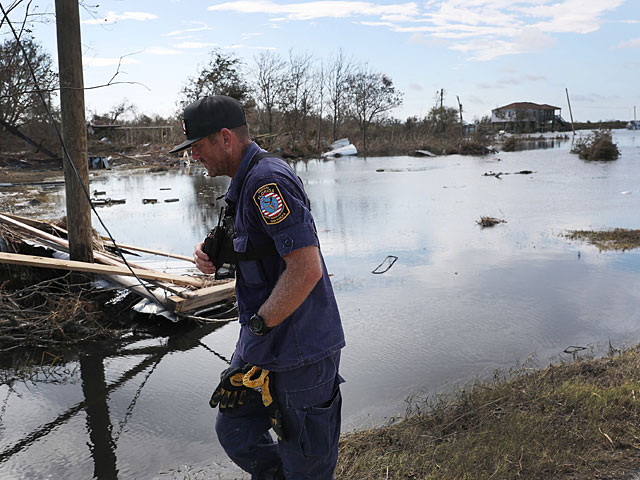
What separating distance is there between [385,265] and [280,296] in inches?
252

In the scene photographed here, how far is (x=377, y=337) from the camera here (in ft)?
18.6

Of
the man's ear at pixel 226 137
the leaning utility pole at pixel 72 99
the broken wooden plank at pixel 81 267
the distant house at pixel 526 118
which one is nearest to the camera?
the man's ear at pixel 226 137

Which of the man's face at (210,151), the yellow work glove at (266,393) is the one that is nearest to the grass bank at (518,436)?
the yellow work glove at (266,393)

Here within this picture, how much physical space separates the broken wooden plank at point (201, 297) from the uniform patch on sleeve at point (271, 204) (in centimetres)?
384

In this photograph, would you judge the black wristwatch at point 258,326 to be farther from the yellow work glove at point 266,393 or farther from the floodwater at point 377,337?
the floodwater at point 377,337

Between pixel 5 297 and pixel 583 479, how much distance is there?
16.8 ft

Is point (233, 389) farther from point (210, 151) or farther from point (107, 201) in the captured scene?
point (107, 201)

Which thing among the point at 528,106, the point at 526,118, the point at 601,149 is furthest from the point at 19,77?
the point at 528,106

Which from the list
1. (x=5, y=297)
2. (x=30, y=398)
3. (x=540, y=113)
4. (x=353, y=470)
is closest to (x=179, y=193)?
(x=5, y=297)

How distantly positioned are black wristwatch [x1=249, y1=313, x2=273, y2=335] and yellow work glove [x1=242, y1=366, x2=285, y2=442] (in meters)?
0.20

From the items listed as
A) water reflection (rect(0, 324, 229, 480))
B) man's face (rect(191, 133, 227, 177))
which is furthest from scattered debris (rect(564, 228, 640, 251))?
man's face (rect(191, 133, 227, 177))

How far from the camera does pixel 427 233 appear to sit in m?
10.9

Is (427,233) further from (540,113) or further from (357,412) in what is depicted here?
(540,113)

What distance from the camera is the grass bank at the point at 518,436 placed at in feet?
9.67
